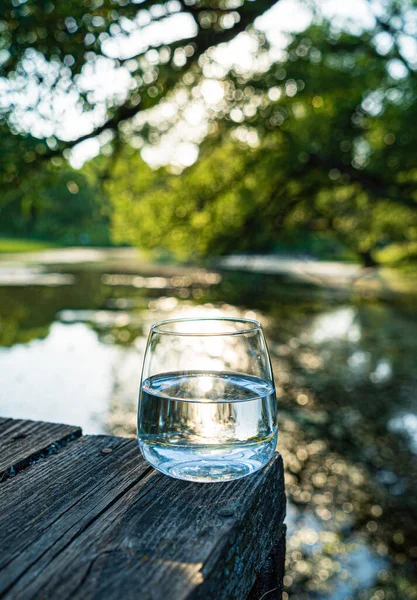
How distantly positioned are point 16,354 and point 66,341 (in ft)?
4.31

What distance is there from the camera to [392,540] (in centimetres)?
500

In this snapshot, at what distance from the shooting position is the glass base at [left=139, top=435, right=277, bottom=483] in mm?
1005

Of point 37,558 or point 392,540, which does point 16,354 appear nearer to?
point 392,540

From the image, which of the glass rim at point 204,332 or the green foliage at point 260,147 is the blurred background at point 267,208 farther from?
the glass rim at point 204,332

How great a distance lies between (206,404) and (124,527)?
0.79ft

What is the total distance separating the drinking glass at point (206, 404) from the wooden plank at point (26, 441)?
0.73ft

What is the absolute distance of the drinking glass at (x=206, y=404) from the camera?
100cm

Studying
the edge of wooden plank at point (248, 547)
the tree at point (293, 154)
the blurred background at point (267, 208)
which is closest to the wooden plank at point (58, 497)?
the edge of wooden plank at point (248, 547)

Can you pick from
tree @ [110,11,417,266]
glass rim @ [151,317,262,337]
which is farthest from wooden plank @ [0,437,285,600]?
tree @ [110,11,417,266]

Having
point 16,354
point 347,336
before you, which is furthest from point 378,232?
point 16,354

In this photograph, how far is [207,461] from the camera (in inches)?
39.9

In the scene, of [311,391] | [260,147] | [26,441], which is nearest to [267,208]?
[260,147]

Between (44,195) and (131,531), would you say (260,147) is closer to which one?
(44,195)

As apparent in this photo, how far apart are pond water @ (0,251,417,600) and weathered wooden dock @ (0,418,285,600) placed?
3636mm
